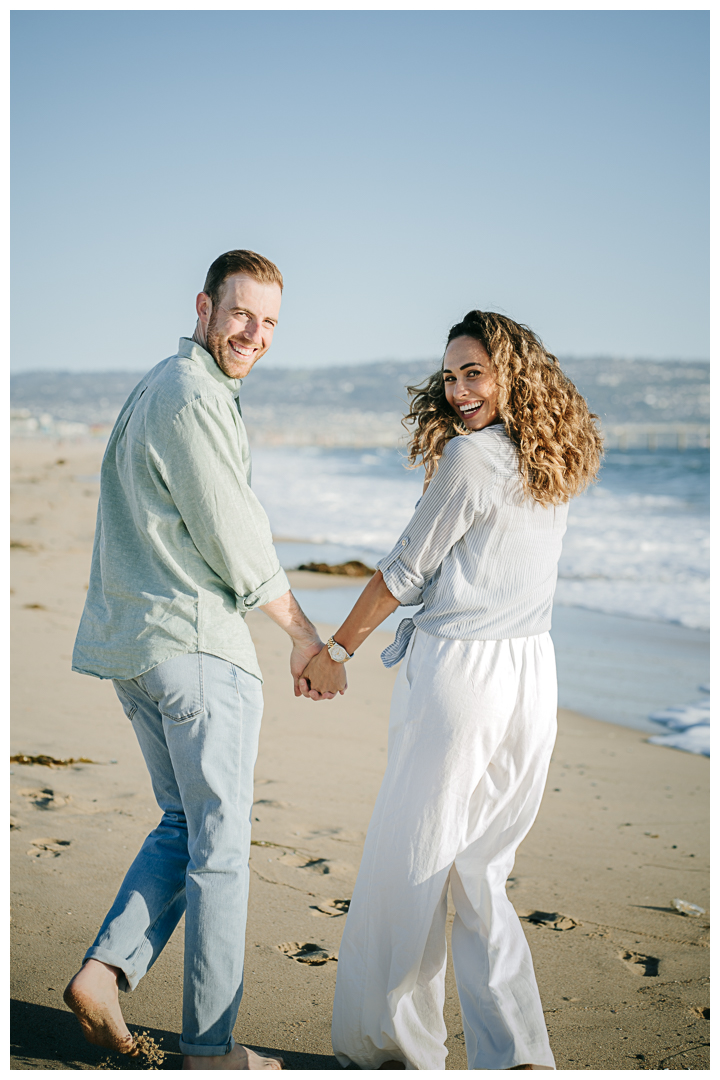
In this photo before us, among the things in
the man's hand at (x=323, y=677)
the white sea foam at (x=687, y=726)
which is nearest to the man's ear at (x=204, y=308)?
the man's hand at (x=323, y=677)

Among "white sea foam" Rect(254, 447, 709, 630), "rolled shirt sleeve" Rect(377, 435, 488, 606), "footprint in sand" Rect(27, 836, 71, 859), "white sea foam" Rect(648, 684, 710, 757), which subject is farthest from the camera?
"white sea foam" Rect(254, 447, 709, 630)

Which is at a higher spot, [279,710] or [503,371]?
[503,371]

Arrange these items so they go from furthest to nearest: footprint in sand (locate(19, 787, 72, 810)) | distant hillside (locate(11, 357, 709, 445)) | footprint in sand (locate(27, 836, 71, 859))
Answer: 1. distant hillside (locate(11, 357, 709, 445))
2. footprint in sand (locate(19, 787, 72, 810))
3. footprint in sand (locate(27, 836, 71, 859))

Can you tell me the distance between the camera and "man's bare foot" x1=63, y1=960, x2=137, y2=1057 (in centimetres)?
208

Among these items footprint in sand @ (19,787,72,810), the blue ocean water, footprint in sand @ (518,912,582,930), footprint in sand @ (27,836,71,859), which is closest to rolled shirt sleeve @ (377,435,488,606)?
footprint in sand @ (518,912,582,930)

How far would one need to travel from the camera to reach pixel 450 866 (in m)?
2.27

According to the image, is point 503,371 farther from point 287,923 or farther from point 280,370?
point 280,370

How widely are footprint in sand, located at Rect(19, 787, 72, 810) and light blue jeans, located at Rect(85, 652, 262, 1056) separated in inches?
67.1

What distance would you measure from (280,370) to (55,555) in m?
82.1

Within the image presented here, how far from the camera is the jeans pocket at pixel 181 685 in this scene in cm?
210

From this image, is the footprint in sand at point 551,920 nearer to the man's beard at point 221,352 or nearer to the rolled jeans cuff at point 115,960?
the rolled jeans cuff at point 115,960

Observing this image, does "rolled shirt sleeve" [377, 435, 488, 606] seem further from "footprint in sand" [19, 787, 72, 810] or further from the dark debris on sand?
"footprint in sand" [19, 787, 72, 810]

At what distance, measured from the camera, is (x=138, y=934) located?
7.21 ft
